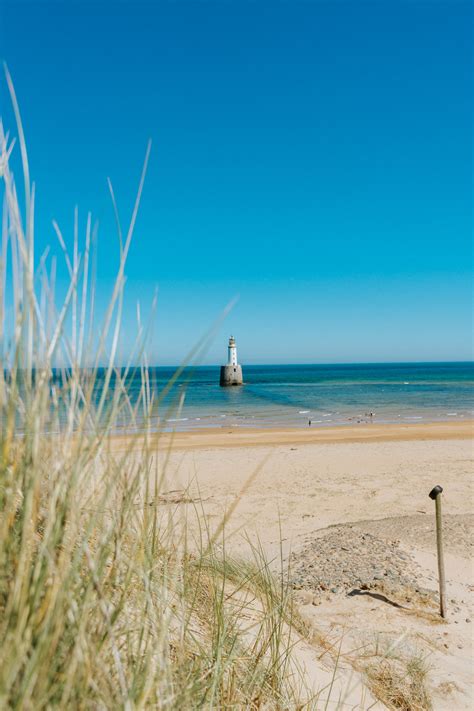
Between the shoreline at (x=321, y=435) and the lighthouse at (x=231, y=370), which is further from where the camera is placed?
the lighthouse at (x=231, y=370)

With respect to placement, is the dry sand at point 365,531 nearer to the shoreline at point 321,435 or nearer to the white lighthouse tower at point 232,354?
the shoreline at point 321,435

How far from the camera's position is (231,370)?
6312cm

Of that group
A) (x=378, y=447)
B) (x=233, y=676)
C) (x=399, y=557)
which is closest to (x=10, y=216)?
(x=233, y=676)

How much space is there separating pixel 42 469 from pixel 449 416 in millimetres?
28936

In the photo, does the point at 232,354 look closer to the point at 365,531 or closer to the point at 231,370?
the point at 231,370

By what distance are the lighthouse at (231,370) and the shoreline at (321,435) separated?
39.1m

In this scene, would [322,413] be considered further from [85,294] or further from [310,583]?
[85,294]

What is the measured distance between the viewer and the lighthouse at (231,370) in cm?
6291

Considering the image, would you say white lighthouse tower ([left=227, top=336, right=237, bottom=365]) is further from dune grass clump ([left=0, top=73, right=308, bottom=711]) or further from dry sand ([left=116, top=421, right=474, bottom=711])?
dune grass clump ([left=0, top=73, right=308, bottom=711])

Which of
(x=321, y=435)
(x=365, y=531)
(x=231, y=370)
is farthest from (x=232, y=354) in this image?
(x=365, y=531)

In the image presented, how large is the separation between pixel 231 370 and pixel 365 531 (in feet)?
185

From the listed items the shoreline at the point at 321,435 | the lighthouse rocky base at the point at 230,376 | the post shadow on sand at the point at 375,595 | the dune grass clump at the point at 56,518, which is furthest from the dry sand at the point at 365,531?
the lighthouse rocky base at the point at 230,376

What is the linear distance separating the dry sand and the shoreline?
2.08m

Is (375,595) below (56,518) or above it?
below
